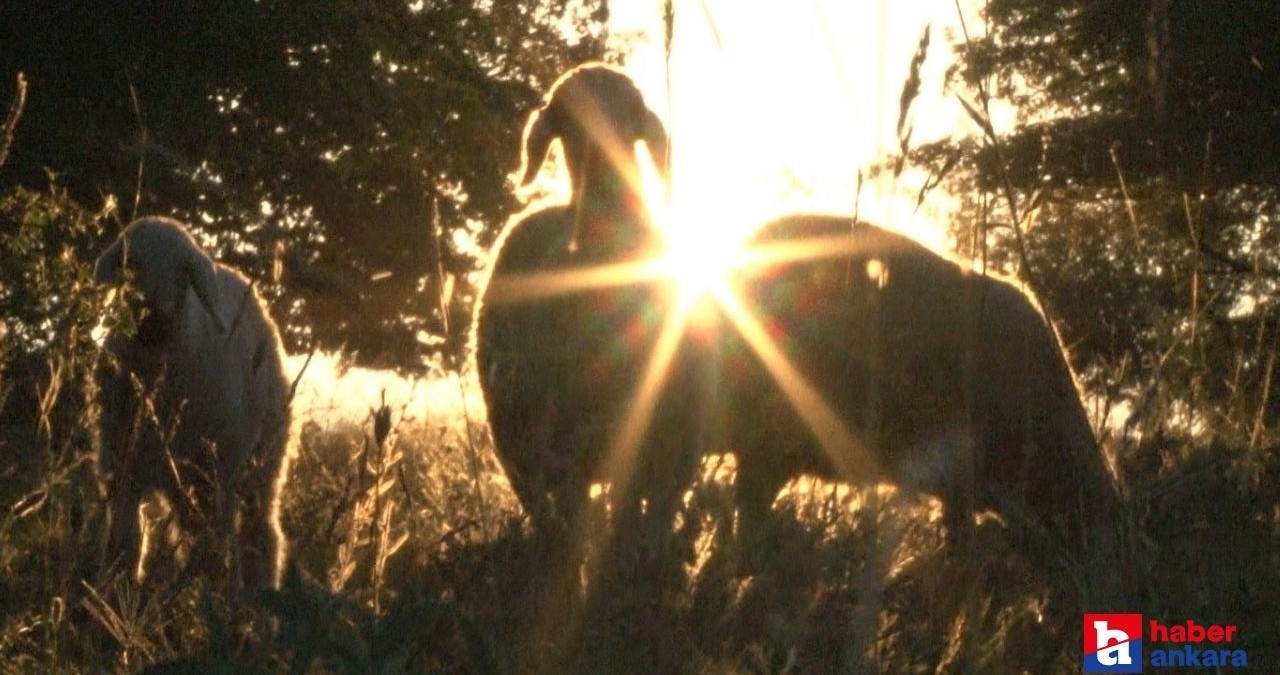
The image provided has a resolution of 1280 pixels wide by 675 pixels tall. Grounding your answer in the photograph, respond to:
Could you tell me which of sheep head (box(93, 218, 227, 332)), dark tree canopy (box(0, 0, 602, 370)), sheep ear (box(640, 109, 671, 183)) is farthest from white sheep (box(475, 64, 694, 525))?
dark tree canopy (box(0, 0, 602, 370))

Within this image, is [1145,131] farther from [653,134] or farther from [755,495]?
[755,495]

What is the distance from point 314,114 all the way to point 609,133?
12.1 m

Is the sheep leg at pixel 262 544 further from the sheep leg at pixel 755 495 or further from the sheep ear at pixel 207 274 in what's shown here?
the sheep leg at pixel 755 495

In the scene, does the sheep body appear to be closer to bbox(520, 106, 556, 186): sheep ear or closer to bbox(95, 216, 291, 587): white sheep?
bbox(520, 106, 556, 186): sheep ear

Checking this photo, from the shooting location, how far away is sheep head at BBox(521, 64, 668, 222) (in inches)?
219

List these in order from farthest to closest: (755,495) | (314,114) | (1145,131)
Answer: (314,114)
(1145,131)
(755,495)

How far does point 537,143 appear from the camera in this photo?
5.89 meters

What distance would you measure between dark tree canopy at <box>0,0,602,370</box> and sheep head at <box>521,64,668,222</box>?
5174 millimetres

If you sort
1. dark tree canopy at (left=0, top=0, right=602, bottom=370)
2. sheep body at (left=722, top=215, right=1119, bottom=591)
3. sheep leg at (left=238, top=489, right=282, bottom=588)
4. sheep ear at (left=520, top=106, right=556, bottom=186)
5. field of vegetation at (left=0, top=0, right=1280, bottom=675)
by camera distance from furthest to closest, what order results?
dark tree canopy at (left=0, top=0, right=602, bottom=370) → sheep ear at (left=520, top=106, right=556, bottom=186) → sheep leg at (left=238, top=489, right=282, bottom=588) → sheep body at (left=722, top=215, right=1119, bottom=591) → field of vegetation at (left=0, top=0, right=1280, bottom=675)

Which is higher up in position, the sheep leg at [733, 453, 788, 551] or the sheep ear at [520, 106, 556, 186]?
the sheep ear at [520, 106, 556, 186]

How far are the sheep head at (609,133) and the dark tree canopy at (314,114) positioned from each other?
5.17 meters

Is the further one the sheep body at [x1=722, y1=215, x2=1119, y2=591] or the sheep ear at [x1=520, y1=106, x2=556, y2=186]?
the sheep ear at [x1=520, y1=106, x2=556, y2=186]

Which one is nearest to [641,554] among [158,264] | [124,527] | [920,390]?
[920,390]

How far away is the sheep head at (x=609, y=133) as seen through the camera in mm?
5574
